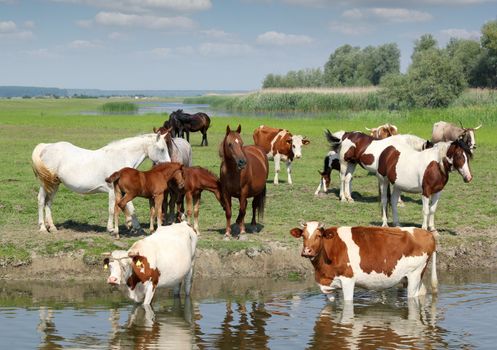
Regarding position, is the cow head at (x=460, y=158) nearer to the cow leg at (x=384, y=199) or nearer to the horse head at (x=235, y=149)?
the cow leg at (x=384, y=199)

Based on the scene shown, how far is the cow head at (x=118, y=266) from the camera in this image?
37.5 feet

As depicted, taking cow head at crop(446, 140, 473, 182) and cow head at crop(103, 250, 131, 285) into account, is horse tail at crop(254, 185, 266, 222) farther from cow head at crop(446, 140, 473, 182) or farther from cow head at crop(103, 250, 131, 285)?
cow head at crop(103, 250, 131, 285)

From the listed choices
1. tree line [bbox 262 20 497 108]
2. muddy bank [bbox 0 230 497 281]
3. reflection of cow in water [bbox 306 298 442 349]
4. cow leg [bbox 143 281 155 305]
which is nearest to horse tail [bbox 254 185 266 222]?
muddy bank [bbox 0 230 497 281]

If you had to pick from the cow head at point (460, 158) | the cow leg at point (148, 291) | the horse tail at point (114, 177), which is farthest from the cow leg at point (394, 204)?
the cow leg at point (148, 291)

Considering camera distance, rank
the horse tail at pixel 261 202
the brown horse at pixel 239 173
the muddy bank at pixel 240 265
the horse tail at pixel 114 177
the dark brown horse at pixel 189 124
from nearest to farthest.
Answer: the muddy bank at pixel 240 265 < the horse tail at pixel 114 177 < the brown horse at pixel 239 173 < the horse tail at pixel 261 202 < the dark brown horse at pixel 189 124

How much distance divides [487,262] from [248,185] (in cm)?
450

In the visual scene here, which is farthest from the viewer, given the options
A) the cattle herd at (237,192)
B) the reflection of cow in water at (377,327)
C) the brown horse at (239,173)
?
the brown horse at (239,173)

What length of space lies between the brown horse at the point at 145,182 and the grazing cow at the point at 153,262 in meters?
3.12

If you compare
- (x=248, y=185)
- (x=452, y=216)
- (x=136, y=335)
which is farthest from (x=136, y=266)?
(x=452, y=216)

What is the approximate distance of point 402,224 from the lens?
1873cm

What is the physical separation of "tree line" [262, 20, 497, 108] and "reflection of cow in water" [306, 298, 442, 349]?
5373 centimetres

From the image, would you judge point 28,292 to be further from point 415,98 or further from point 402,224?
point 415,98

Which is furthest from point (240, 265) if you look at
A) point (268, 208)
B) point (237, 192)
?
point (268, 208)

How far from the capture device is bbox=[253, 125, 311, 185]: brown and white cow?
82.8 feet
